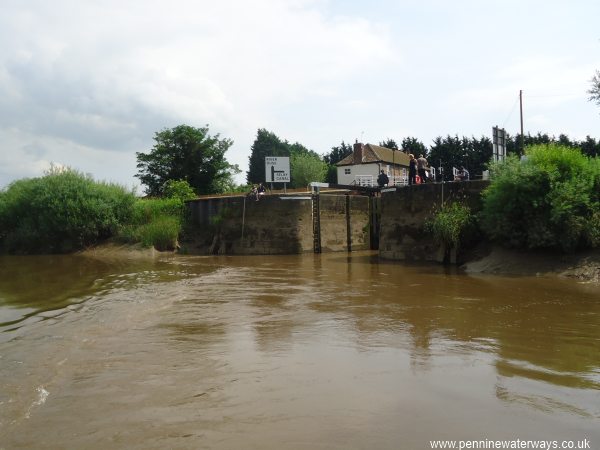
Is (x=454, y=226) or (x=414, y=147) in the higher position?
(x=414, y=147)

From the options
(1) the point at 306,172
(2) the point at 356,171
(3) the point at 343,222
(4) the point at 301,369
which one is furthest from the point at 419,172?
(1) the point at 306,172

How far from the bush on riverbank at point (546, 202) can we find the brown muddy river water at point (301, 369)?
311 centimetres

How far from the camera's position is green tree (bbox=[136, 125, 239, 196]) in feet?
148

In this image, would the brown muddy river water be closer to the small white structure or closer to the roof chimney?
the small white structure

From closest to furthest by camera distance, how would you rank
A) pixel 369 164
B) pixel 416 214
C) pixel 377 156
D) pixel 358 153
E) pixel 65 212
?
pixel 416 214 < pixel 65 212 < pixel 377 156 < pixel 369 164 < pixel 358 153

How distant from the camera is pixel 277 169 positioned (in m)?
32.9

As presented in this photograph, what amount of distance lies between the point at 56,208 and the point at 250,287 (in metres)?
20.3

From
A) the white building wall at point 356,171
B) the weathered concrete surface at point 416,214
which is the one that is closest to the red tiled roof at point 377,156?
the white building wall at point 356,171

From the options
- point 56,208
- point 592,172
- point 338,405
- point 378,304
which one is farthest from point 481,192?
point 56,208

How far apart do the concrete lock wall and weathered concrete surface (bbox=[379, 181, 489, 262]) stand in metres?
4.67

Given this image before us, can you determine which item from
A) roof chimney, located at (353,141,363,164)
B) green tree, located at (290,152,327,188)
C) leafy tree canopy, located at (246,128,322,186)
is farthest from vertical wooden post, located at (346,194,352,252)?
leafy tree canopy, located at (246,128,322,186)

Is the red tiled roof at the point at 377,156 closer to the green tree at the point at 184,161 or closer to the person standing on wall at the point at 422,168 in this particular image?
the green tree at the point at 184,161

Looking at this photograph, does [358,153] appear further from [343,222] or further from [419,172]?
[419,172]

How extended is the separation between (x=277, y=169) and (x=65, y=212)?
1335 centimetres
